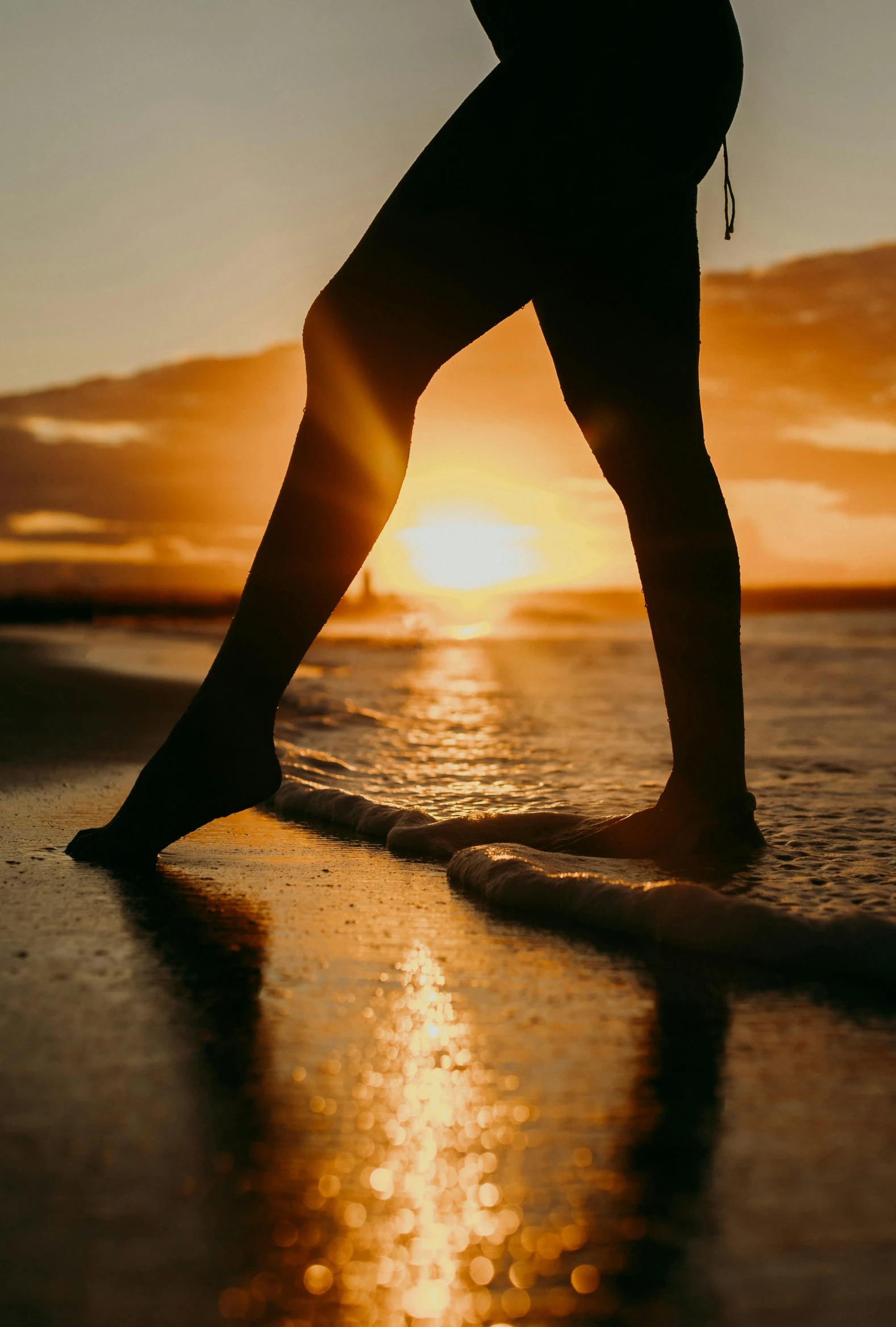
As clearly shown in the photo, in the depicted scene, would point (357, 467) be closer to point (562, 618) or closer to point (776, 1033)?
point (776, 1033)

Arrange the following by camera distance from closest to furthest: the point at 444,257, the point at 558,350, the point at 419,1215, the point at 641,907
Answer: the point at 419,1215, the point at 641,907, the point at 444,257, the point at 558,350

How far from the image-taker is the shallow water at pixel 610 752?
6.71ft

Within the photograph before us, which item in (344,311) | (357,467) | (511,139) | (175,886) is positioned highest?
(511,139)

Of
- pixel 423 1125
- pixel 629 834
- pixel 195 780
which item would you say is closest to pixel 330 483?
pixel 195 780

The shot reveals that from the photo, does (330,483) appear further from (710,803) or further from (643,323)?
(710,803)

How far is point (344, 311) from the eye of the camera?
191 cm

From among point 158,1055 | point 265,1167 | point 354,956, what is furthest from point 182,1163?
point 354,956

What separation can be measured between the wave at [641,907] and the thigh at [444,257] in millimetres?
842

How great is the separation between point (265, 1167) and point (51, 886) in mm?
1001

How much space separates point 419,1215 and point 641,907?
89 centimetres

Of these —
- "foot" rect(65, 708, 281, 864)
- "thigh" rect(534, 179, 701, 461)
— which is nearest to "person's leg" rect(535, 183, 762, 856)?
"thigh" rect(534, 179, 701, 461)

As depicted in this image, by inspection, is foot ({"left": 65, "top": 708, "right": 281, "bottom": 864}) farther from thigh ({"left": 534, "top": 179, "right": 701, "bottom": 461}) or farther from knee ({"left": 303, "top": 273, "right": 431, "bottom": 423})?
thigh ({"left": 534, "top": 179, "right": 701, "bottom": 461})

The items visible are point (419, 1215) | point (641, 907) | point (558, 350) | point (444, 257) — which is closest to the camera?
point (419, 1215)

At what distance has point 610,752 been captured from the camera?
12.7 ft
